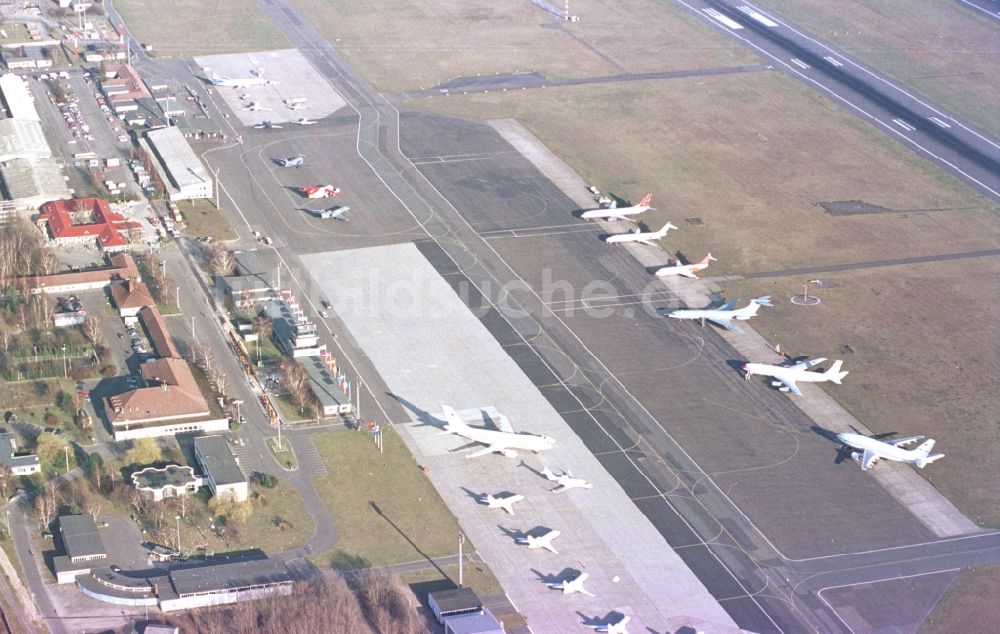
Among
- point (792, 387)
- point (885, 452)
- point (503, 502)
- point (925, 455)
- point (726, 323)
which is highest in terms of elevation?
point (885, 452)

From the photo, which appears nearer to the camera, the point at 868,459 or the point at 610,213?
the point at 868,459

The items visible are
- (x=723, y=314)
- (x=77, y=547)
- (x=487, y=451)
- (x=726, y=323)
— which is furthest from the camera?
(x=723, y=314)

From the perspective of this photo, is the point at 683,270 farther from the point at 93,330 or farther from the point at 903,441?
the point at 93,330

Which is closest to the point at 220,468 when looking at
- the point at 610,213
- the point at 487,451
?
the point at 487,451

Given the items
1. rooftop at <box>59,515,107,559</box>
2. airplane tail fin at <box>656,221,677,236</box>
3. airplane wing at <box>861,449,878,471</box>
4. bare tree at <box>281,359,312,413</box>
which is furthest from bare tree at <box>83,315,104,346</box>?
airplane wing at <box>861,449,878,471</box>

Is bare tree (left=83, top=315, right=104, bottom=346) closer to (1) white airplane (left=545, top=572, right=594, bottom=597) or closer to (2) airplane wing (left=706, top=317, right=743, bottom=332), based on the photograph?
(1) white airplane (left=545, top=572, right=594, bottom=597)

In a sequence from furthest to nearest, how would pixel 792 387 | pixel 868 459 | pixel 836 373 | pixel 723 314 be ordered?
pixel 723 314 < pixel 836 373 < pixel 792 387 < pixel 868 459

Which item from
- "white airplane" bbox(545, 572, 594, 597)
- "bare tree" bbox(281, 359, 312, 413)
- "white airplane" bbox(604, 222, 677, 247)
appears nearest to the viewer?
"white airplane" bbox(545, 572, 594, 597)

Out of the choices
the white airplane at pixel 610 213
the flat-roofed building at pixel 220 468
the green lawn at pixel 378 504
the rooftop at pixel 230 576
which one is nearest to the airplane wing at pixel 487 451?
the green lawn at pixel 378 504
